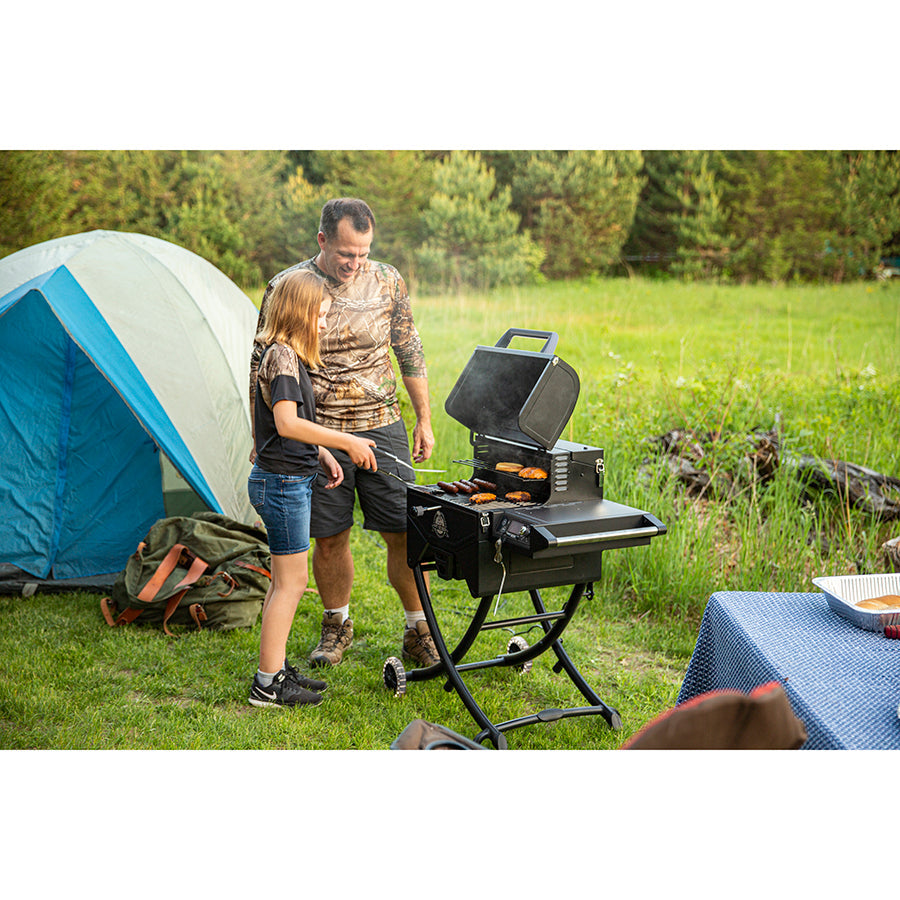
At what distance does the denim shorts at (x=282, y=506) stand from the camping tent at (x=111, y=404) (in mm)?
1128

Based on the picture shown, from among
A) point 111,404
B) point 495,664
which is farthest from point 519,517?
point 111,404

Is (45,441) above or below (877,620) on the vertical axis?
below

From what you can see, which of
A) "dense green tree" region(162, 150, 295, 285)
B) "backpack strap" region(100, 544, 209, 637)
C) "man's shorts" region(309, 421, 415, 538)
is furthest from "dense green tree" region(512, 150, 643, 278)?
"man's shorts" region(309, 421, 415, 538)

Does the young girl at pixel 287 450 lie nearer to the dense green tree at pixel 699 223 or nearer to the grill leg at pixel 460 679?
the grill leg at pixel 460 679

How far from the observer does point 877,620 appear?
1804 millimetres

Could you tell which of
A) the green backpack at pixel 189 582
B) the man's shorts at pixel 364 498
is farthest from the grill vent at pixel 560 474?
the green backpack at pixel 189 582

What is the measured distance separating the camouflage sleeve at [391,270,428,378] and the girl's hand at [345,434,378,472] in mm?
610

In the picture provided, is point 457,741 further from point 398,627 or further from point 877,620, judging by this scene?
point 398,627

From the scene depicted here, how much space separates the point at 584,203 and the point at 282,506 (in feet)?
23.0

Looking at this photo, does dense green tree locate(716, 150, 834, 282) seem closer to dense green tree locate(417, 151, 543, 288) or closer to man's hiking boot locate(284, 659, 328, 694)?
dense green tree locate(417, 151, 543, 288)

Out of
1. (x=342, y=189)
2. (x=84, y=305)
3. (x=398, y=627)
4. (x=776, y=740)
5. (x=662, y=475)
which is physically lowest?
(x=398, y=627)

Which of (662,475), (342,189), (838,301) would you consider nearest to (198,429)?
(662,475)

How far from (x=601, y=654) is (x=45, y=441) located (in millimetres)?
2645

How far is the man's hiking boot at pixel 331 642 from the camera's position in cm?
309
